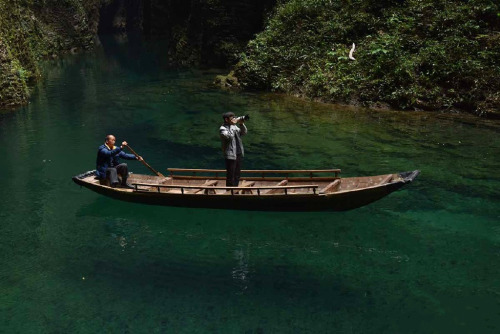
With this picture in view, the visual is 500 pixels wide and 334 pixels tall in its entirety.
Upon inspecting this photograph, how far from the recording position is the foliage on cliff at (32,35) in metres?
27.8

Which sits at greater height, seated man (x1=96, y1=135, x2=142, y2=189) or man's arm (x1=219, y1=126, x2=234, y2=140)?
man's arm (x1=219, y1=126, x2=234, y2=140)

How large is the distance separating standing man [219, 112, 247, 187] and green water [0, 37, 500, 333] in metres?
1.32

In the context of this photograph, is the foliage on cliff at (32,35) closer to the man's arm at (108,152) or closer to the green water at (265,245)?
the green water at (265,245)

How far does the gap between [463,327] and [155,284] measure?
579 centimetres

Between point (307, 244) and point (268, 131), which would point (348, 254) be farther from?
point (268, 131)

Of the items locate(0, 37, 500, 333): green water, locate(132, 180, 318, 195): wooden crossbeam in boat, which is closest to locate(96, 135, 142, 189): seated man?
locate(132, 180, 318, 195): wooden crossbeam in boat

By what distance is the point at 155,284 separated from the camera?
381 inches

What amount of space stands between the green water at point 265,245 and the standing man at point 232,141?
132 centimetres

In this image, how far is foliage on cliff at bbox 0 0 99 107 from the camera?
27.8m

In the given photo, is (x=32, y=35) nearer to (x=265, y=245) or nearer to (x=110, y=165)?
(x=110, y=165)

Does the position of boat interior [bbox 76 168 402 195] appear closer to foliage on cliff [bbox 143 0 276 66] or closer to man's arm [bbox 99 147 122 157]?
man's arm [bbox 99 147 122 157]

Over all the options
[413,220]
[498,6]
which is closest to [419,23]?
[498,6]

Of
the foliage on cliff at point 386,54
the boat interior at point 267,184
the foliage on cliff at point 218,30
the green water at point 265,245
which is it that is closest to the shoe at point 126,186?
the boat interior at point 267,184

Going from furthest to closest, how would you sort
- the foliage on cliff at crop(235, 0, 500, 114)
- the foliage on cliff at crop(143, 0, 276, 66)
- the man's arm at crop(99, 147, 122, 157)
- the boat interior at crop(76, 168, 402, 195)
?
the foliage on cliff at crop(143, 0, 276, 66)
the foliage on cliff at crop(235, 0, 500, 114)
the man's arm at crop(99, 147, 122, 157)
the boat interior at crop(76, 168, 402, 195)
